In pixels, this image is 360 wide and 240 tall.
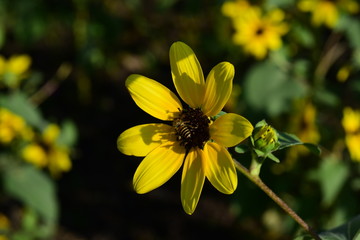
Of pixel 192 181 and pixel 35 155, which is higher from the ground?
pixel 192 181

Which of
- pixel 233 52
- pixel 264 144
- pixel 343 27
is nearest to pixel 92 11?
pixel 233 52

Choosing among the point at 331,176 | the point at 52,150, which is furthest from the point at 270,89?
the point at 52,150

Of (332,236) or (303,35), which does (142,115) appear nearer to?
(303,35)

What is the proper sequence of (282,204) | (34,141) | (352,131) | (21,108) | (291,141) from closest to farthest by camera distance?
(282,204)
(291,141)
(21,108)
(352,131)
(34,141)

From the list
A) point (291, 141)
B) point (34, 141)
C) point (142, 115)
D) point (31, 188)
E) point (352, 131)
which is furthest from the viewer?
point (142, 115)

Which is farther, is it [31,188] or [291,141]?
[31,188]

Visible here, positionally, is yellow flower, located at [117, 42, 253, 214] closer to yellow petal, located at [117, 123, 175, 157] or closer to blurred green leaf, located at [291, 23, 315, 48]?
yellow petal, located at [117, 123, 175, 157]
